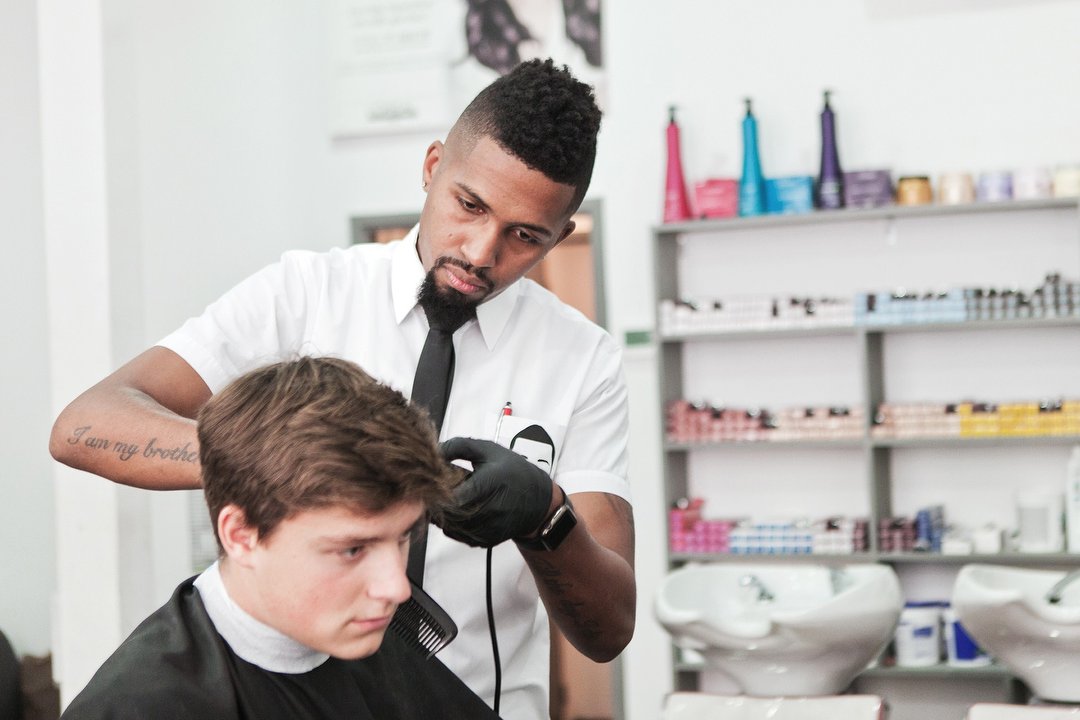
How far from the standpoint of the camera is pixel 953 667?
4102 mm

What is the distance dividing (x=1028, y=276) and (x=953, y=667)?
4.57ft

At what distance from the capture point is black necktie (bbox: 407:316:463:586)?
1.65 m

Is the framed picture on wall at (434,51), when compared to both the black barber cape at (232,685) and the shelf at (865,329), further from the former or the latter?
the black barber cape at (232,685)

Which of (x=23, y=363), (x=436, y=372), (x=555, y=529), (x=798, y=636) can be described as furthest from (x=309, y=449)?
(x=798, y=636)

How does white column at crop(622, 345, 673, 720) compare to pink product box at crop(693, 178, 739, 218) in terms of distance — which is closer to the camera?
pink product box at crop(693, 178, 739, 218)

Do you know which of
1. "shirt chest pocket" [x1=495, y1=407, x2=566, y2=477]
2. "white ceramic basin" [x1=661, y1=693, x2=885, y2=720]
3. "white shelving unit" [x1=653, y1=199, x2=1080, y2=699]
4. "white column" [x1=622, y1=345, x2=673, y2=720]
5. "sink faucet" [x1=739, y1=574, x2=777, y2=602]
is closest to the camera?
"shirt chest pocket" [x1=495, y1=407, x2=566, y2=477]

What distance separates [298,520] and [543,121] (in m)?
0.64

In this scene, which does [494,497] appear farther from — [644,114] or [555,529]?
[644,114]

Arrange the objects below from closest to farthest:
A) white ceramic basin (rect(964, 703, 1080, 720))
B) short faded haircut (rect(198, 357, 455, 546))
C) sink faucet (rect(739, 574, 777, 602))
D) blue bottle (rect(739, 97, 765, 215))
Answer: short faded haircut (rect(198, 357, 455, 546)) < white ceramic basin (rect(964, 703, 1080, 720)) < sink faucet (rect(739, 574, 777, 602)) < blue bottle (rect(739, 97, 765, 215))

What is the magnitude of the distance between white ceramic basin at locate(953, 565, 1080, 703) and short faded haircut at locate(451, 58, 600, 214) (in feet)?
7.11

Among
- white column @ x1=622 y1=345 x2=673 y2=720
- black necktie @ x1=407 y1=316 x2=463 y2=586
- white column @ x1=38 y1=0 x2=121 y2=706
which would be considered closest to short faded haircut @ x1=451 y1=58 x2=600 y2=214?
black necktie @ x1=407 y1=316 x2=463 y2=586

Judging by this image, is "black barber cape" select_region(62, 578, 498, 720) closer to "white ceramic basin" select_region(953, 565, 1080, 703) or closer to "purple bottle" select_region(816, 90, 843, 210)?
"white ceramic basin" select_region(953, 565, 1080, 703)

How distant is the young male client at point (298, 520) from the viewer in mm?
1255

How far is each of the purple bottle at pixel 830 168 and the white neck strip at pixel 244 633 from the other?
10.7 ft
